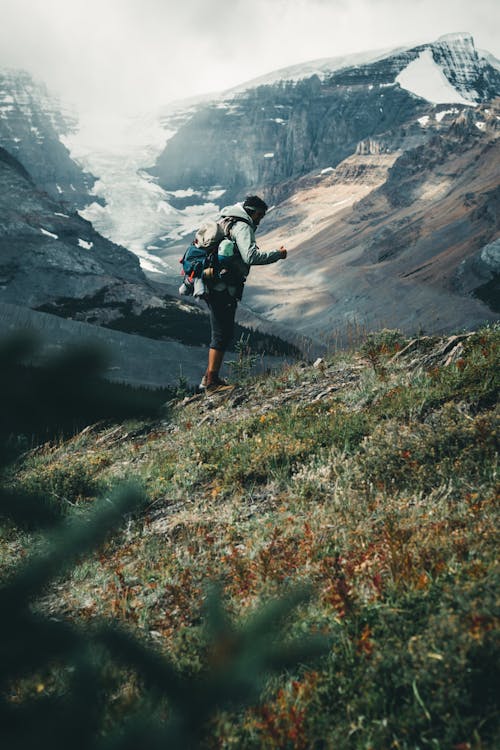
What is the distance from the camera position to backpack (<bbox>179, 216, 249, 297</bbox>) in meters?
8.03

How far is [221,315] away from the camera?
8594 mm

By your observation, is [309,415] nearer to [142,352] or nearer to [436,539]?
[436,539]

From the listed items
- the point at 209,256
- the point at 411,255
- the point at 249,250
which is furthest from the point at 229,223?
the point at 411,255

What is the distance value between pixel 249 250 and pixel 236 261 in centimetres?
42

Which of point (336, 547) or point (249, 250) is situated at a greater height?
point (249, 250)

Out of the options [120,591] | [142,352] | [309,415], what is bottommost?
[142,352]

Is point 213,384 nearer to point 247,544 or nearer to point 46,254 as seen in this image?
point 247,544

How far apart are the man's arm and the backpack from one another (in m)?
0.18

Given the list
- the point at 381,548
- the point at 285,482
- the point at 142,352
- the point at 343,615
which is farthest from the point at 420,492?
the point at 142,352

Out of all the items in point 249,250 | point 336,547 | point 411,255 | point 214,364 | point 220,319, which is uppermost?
point 249,250

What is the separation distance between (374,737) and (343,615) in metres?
0.68

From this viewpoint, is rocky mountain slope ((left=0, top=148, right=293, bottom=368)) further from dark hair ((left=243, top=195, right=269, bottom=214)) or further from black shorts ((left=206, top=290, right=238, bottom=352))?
dark hair ((left=243, top=195, right=269, bottom=214))

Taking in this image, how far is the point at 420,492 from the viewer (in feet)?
14.6

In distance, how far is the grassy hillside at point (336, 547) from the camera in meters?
2.54
